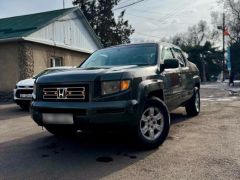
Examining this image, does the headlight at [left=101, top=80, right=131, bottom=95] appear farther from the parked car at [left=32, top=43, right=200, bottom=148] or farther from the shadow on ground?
the shadow on ground

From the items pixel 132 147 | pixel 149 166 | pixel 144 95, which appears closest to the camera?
pixel 149 166

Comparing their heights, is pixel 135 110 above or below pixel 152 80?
below

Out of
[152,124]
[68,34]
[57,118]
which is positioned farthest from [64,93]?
[68,34]

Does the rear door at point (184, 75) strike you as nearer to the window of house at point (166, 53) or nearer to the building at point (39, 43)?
the window of house at point (166, 53)

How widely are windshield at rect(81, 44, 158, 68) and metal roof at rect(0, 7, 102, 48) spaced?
34.1ft

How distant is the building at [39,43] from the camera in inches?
651

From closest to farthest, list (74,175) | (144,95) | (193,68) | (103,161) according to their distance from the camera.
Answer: (74,175) < (103,161) < (144,95) < (193,68)

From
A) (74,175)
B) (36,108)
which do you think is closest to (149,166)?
(74,175)

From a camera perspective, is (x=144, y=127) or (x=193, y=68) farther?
(x=193, y=68)

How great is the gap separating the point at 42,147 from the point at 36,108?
0.83 metres

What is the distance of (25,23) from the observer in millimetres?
19438

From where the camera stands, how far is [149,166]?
4.35 meters

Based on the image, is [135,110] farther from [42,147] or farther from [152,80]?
[42,147]

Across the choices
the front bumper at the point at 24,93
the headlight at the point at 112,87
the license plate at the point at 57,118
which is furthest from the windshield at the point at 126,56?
the front bumper at the point at 24,93
